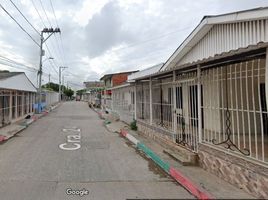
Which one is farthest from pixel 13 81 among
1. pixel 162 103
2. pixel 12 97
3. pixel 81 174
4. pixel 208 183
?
pixel 208 183

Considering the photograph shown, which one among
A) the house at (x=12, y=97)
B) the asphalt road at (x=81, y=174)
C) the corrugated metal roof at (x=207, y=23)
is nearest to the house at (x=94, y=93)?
the house at (x=12, y=97)

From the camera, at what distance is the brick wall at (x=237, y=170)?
5023 mm

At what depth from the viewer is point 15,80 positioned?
20.5 metres

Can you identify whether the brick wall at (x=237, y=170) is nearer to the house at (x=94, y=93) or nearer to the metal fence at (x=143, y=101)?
the metal fence at (x=143, y=101)

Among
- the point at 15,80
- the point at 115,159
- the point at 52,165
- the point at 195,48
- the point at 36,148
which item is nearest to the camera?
the point at 52,165

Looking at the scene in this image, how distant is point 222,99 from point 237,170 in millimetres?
2010

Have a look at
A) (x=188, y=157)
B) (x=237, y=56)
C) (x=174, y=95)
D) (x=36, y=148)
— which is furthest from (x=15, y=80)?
(x=237, y=56)

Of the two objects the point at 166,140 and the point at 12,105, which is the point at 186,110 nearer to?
the point at 166,140

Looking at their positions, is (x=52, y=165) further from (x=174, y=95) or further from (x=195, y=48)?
(x=195, y=48)

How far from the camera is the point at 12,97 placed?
2173 centimetres

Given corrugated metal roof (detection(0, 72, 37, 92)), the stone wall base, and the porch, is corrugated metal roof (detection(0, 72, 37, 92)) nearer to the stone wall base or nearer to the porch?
the stone wall base

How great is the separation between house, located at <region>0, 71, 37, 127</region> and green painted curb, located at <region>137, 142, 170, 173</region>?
32.7ft

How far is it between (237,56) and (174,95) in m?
4.36

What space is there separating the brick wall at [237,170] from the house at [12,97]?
539 inches
